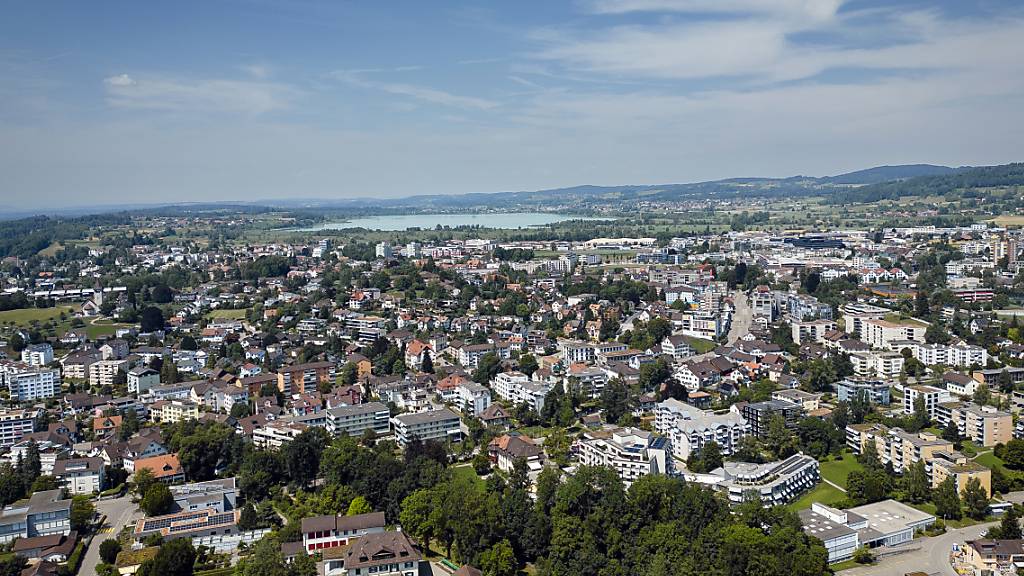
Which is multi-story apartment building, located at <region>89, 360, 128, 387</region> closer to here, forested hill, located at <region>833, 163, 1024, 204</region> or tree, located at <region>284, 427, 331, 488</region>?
tree, located at <region>284, 427, 331, 488</region>

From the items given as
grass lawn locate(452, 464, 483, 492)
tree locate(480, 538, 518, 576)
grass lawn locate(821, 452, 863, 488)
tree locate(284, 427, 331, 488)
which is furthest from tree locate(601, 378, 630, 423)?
tree locate(480, 538, 518, 576)

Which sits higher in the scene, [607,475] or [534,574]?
[607,475]

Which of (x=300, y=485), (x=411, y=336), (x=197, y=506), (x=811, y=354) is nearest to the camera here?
(x=197, y=506)

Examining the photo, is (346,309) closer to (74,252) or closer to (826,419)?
(826,419)

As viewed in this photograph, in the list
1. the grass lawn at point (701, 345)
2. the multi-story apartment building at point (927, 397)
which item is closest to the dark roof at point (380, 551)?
the multi-story apartment building at point (927, 397)

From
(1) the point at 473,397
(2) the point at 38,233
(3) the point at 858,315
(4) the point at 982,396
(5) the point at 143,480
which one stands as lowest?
(5) the point at 143,480

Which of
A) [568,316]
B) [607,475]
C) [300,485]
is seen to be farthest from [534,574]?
[568,316]

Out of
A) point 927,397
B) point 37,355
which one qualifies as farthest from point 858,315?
point 37,355

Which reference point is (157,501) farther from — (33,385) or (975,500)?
(975,500)
